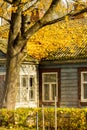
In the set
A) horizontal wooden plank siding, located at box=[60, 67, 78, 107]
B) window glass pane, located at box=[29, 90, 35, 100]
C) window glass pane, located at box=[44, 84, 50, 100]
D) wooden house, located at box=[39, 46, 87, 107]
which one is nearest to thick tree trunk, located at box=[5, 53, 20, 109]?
wooden house, located at box=[39, 46, 87, 107]

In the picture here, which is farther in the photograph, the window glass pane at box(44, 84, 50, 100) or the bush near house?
the window glass pane at box(44, 84, 50, 100)

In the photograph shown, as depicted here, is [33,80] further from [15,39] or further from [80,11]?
[80,11]

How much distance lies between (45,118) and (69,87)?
10222 mm

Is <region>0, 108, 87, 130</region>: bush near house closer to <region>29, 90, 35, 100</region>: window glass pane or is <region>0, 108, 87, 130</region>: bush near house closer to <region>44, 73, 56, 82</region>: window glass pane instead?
<region>29, 90, 35, 100</region>: window glass pane

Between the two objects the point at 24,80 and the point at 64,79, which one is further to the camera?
the point at 24,80

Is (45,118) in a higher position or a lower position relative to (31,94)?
lower

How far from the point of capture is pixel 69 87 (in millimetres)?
30594

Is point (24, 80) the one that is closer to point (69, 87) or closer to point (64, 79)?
point (64, 79)

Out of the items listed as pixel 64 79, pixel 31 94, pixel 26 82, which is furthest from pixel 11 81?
pixel 31 94

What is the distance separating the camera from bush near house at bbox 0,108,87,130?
1973 cm

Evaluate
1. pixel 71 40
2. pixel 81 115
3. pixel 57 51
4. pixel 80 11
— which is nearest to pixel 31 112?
pixel 81 115

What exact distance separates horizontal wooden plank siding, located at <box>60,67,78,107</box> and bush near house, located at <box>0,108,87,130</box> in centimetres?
928

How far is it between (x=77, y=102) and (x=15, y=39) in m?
8.85

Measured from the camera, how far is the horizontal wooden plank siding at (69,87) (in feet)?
99.4
